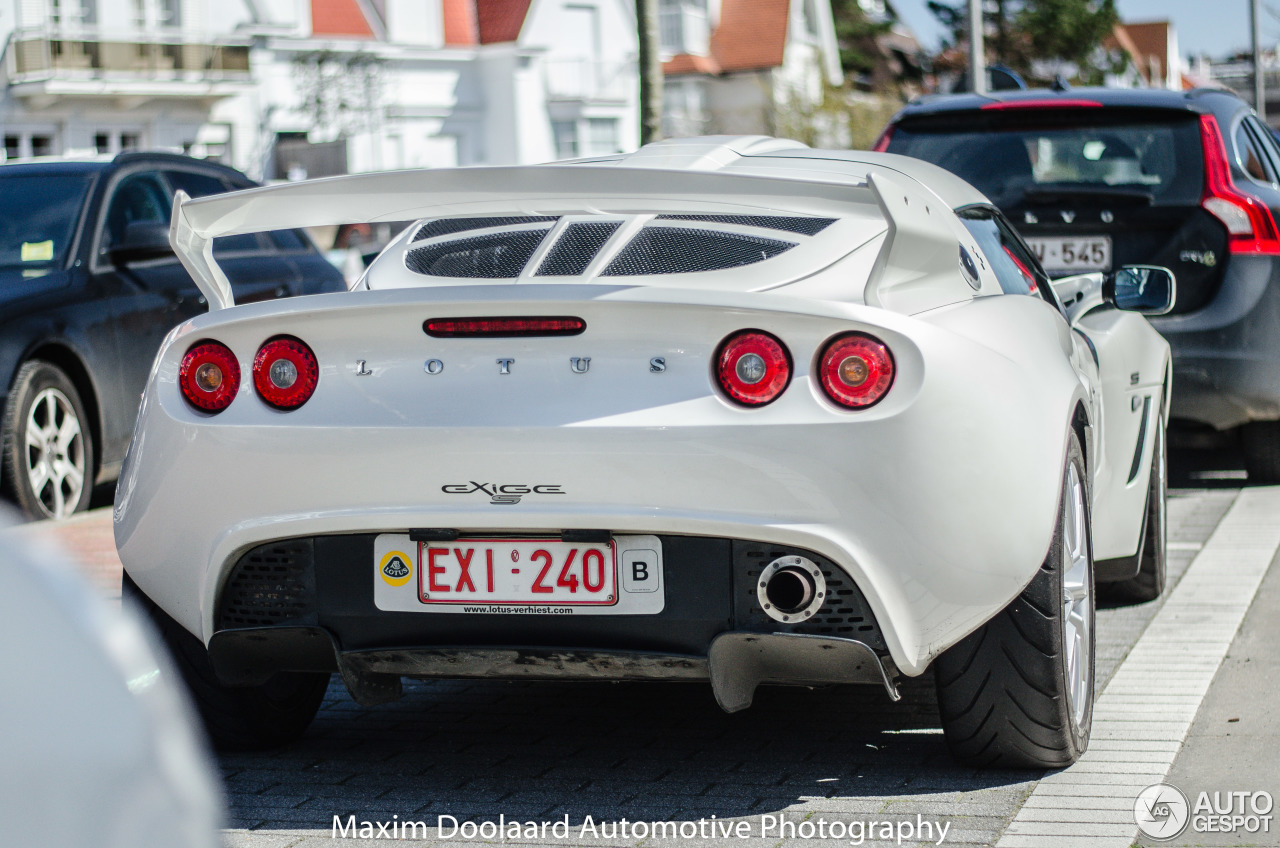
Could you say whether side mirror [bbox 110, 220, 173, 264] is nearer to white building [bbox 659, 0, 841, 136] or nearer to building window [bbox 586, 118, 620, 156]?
building window [bbox 586, 118, 620, 156]

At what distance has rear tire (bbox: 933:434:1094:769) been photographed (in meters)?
3.63

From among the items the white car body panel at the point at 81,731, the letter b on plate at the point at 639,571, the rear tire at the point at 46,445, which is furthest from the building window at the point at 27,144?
the white car body panel at the point at 81,731

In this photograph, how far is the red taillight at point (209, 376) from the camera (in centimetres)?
365

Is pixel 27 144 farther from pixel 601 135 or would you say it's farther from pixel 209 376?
pixel 209 376

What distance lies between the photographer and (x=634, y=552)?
3.46 meters

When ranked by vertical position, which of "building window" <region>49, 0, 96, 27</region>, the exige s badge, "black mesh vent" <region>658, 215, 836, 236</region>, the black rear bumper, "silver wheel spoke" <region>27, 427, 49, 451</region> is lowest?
"silver wheel spoke" <region>27, 427, 49, 451</region>

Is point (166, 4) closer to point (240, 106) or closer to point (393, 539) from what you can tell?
point (240, 106)

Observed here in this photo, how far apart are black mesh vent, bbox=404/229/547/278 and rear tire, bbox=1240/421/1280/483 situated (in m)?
5.23

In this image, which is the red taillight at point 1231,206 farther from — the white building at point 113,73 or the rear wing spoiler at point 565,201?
the white building at point 113,73

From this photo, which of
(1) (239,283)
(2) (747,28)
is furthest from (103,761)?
(2) (747,28)

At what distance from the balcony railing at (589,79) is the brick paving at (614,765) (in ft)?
150

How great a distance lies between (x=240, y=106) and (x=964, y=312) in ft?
132

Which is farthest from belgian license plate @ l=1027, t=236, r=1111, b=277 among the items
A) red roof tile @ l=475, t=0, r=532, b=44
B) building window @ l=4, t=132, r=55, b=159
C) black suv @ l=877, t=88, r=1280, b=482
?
red roof tile @ l=475, t=0, r=532, b=44

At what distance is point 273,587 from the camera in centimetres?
367
